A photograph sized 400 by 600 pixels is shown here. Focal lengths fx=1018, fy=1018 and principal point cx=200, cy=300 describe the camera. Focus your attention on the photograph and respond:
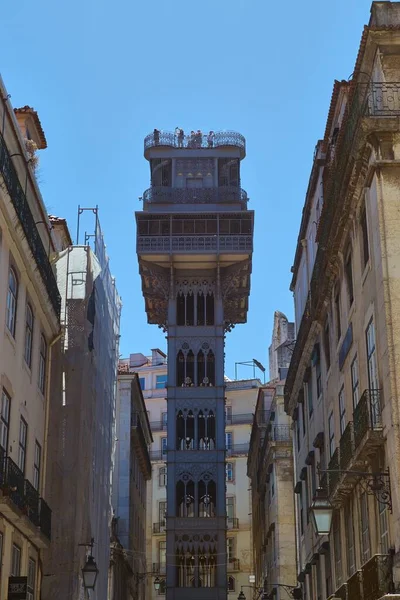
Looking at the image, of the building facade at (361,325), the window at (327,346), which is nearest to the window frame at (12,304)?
the building facade at (361,325)

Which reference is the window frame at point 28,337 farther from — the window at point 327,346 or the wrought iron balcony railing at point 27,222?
the window at point 327,346

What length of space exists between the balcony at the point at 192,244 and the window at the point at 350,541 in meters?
29.4

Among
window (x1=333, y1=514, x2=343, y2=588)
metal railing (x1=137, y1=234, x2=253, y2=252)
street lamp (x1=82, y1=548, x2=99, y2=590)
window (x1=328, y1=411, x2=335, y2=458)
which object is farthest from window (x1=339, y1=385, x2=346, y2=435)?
metal railing (x1=137, y1=234, x2=253, y2=252)

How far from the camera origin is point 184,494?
47969 millimetres

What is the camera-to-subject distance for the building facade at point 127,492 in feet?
156

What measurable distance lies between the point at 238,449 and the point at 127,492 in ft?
89.4

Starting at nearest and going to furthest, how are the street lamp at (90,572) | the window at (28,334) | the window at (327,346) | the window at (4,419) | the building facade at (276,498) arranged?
1. the window at (4,419)
2. the street lamp at (90,572)
3. the window at (28,334)
4. the window at (327,346)
5. the building facade at (276,498)

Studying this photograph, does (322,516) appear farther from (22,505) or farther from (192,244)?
(192,244)

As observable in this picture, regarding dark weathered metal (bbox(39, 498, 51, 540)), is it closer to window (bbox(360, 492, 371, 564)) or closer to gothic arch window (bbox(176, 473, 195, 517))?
window (bbox(360, 492, 371, 564))

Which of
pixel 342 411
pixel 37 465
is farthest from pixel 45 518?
pixel 342 411

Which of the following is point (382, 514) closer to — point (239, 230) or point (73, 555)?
point (73, 555)

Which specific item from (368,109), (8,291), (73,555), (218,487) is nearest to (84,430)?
(73,555)

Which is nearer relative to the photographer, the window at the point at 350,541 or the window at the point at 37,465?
the window at the point at 350,541

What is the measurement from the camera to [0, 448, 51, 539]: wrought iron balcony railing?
763 inches
